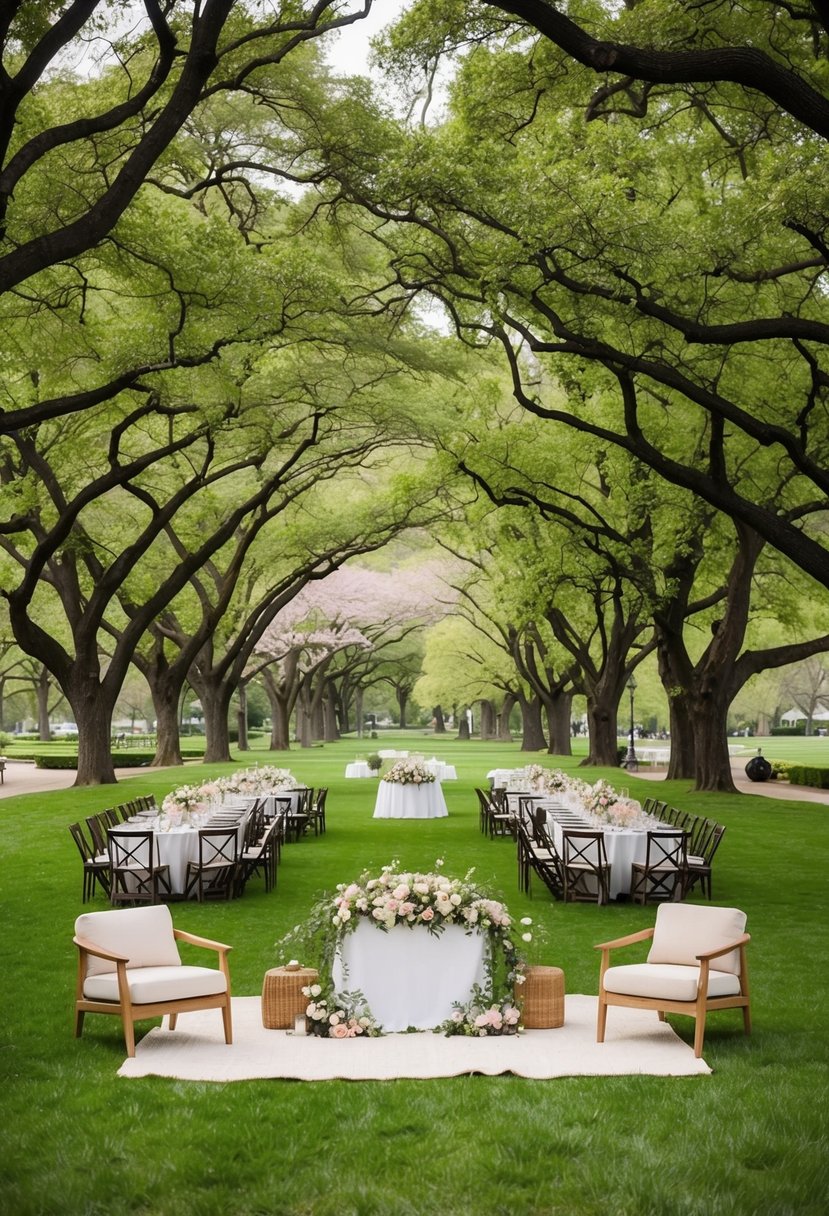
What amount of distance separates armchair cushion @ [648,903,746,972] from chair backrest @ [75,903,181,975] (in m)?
3.25

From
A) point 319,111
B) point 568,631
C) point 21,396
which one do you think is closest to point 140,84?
point 319,111

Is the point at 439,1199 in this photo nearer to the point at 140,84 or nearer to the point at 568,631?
the point at 140,84

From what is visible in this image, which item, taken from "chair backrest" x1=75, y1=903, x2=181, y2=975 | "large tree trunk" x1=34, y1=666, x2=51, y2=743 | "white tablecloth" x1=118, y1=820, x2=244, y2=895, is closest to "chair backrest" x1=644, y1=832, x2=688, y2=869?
"white tablecloth" x1=118, y1=820, x2=244, y2=895

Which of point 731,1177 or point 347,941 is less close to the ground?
point 347,941

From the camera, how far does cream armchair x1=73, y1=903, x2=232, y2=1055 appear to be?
25.8 ft

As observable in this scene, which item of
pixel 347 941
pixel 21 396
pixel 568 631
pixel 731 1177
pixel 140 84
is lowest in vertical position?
pixel 731 1177

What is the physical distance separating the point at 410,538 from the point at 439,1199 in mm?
37837

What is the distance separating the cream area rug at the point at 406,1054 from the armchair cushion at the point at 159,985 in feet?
1.14

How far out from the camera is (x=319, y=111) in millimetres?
16141

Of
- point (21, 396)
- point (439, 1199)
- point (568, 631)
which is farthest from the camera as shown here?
point (568, 631)

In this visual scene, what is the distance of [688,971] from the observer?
8.20 metres

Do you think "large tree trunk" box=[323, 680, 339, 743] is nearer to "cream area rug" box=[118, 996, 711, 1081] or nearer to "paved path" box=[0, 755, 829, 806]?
"paved path" box=[0, 755, 829, 806]

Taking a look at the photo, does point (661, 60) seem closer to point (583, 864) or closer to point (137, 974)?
point (137, 974)

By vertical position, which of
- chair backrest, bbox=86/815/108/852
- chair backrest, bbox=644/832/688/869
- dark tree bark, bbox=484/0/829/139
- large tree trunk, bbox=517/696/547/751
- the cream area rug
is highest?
dark tree bark, bbox=484/0/829/139
